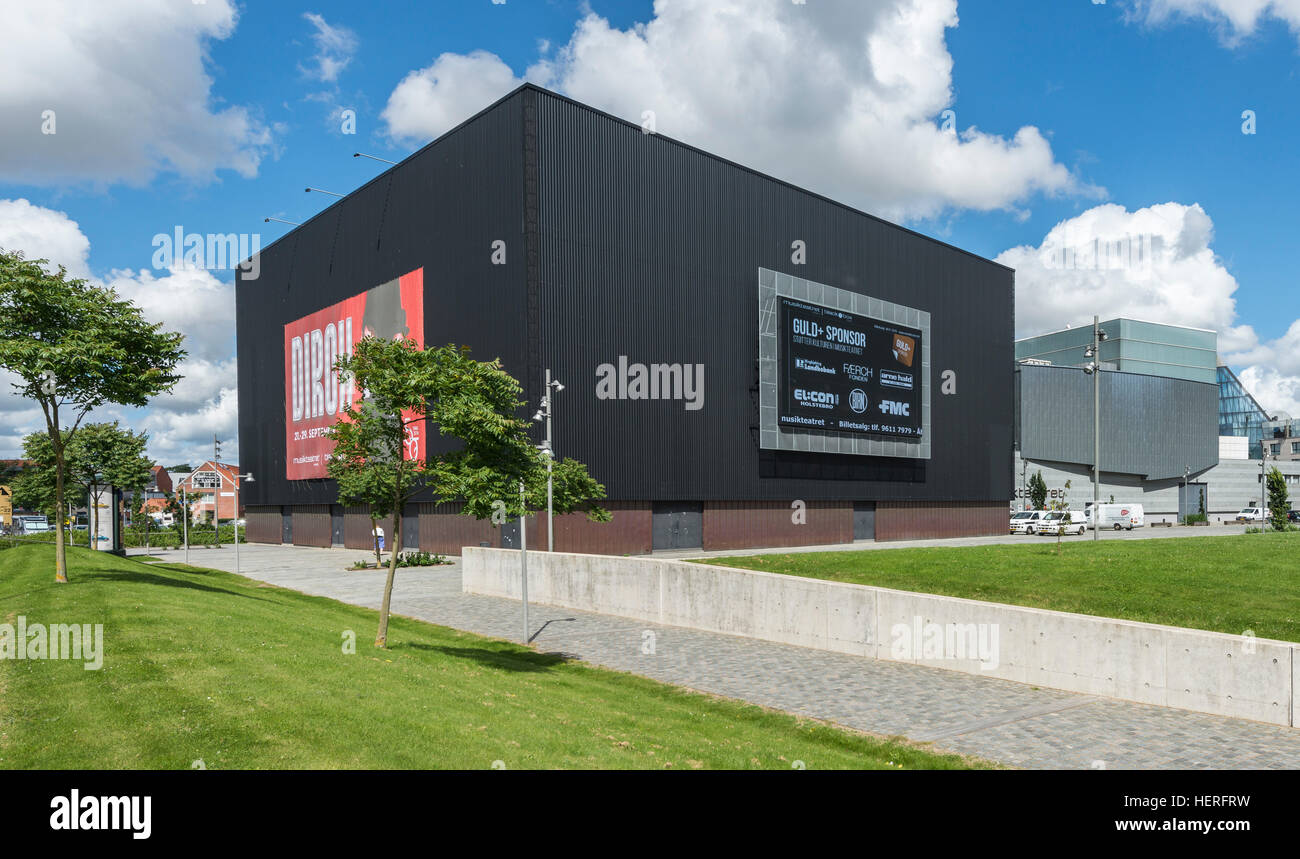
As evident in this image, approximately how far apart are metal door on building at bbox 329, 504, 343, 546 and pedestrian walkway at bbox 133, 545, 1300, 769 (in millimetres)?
38100

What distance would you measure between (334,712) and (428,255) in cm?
4046

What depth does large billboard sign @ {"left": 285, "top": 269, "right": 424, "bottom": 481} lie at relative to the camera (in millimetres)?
46906

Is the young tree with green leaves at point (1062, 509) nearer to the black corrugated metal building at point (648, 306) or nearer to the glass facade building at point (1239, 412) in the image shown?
the black corrugated metal building at point (648, 306)

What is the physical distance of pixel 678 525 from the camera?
148ft

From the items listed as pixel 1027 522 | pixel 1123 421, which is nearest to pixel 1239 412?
pixel 1123 421

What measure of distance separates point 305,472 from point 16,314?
138ft

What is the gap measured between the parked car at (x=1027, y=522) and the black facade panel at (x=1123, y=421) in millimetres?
18662

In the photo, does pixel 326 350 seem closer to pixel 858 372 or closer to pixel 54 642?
pixel 858 372

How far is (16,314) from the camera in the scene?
17859 mm

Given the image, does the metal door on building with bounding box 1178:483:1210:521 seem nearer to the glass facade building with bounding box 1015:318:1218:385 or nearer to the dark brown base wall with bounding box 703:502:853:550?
the glass facade building with bounding box 1015:318:1218:385

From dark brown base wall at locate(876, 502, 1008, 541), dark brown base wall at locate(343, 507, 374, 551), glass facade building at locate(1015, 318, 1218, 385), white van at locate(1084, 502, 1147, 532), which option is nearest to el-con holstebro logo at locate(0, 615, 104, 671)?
dark brown base wall at locate(343, 507, 374, 551)

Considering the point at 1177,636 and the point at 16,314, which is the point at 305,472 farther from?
the point at 1177,636
